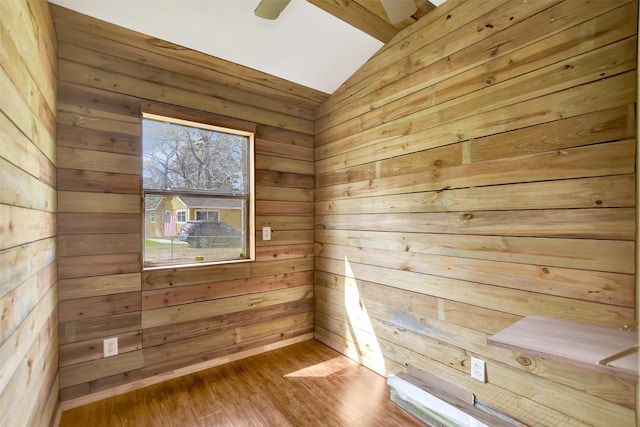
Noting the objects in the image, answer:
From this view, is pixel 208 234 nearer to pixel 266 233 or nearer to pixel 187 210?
pixel 187 210

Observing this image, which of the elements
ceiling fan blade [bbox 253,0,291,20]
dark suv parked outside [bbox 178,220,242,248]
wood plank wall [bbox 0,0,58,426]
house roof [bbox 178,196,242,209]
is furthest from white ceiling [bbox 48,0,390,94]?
dark suv parked outside [bbox 178,220,242,248]

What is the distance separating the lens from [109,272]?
209 cm

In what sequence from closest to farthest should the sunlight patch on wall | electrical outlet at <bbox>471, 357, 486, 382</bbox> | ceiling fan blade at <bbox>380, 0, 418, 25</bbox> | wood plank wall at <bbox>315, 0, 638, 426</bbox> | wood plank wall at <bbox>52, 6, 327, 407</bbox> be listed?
1. wood plank wall at <bbox>315, 0, 638, 426</bbox>
2. ceiling fan blade at <bbox>380, 0, 418, 25</bbox>
3. electrical outlet at <bbox>471, 357, 486, 382</bbox>
4. wood plank wall at <bbox>52, 6, 327, 407</bbox>
5. the sunlight patch on wall

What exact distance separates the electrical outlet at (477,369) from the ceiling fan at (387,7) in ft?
6.73

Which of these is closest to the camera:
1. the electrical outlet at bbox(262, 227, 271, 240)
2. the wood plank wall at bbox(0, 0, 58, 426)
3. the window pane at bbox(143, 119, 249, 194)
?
the wood plank wall at bbox(0, 0, 58, 426)

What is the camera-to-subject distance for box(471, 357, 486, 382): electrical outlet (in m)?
1.79

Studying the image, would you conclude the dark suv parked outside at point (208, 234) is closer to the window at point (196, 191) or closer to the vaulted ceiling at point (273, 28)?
the window at point (196, 191)

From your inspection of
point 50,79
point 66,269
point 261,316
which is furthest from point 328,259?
point 50,79

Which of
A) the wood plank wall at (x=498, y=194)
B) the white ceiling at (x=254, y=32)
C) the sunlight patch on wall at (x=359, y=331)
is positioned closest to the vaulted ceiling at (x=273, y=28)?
the white ceiling at (x=254, y=32)

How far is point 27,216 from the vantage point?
1.30m

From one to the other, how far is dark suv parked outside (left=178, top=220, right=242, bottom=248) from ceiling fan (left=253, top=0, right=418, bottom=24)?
1641 mm

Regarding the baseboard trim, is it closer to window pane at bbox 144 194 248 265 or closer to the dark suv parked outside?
window pane at bbox 144 194 248 265

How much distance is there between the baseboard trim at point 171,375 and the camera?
2.00 metres

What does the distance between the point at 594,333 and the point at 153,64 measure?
299 cm
